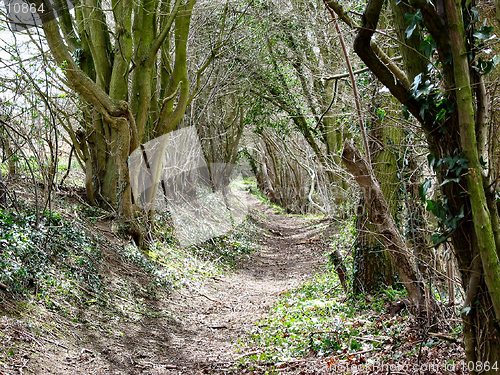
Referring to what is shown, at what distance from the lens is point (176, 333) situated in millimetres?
8211

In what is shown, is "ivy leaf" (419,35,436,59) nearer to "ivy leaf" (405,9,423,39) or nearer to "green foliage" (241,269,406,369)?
"ivy leaf" (405,9,423,39)

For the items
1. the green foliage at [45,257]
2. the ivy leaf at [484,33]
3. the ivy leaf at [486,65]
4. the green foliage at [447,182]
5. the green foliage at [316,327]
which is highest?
the ivy leaf at [484,33]

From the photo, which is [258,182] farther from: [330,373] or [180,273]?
[330,373]

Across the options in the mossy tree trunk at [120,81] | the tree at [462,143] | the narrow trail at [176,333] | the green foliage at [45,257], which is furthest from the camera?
the mossy tree trunk at [120,81]

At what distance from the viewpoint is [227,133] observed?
23.2 meters

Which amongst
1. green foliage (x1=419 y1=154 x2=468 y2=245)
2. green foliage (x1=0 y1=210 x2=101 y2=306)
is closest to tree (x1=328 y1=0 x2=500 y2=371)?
green foliage (x1=419 y1=154 x2=468 y2=245)

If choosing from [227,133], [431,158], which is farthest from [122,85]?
[227,133]

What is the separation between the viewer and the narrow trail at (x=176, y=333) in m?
6.05

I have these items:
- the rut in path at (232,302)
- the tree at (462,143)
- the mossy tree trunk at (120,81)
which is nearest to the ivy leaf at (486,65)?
the tree at (462,143)

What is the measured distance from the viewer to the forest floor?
580cm

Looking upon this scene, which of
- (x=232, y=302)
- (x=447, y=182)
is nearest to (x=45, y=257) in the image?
(x=232, y=302)

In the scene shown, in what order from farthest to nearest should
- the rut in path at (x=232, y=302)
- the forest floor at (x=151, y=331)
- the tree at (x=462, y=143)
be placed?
the rut in path at (x=232, y=302)
the forest floor at (x=151, y=331)
the tree at (x=462, y=143)

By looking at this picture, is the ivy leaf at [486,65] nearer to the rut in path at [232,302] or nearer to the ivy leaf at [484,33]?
the ivy leaf at [484,33]

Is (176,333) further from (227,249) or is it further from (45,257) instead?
(227,249)
